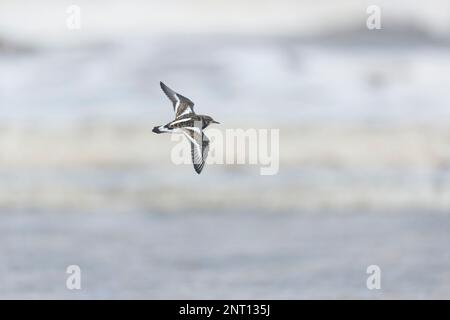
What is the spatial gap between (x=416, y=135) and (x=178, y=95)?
2340mm

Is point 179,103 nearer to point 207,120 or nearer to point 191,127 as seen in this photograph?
point 207,120

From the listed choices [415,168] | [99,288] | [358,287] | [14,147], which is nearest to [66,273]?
[99,288]

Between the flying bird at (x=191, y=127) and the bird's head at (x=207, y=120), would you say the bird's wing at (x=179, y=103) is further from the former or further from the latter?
the bird's head at (x=207, y=120)

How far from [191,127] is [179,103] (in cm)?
45

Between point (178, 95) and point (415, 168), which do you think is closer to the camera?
point (178, 95)

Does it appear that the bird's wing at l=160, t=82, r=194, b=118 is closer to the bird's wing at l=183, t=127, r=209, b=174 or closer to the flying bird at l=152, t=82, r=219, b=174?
the flying bird at l=152, t=82, r=219, b=174

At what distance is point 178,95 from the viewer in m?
8.34

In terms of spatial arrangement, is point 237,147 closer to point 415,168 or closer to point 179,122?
point 179,122

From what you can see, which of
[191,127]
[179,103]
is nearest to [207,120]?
[191,127]

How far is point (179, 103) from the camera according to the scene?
8203mm

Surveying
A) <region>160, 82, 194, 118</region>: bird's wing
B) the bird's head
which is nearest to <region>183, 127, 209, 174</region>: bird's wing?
the bird's head

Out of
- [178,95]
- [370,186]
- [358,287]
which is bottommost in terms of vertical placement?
[358,287]

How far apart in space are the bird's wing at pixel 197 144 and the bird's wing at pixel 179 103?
29cm

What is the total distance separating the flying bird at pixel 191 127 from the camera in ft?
25.3
